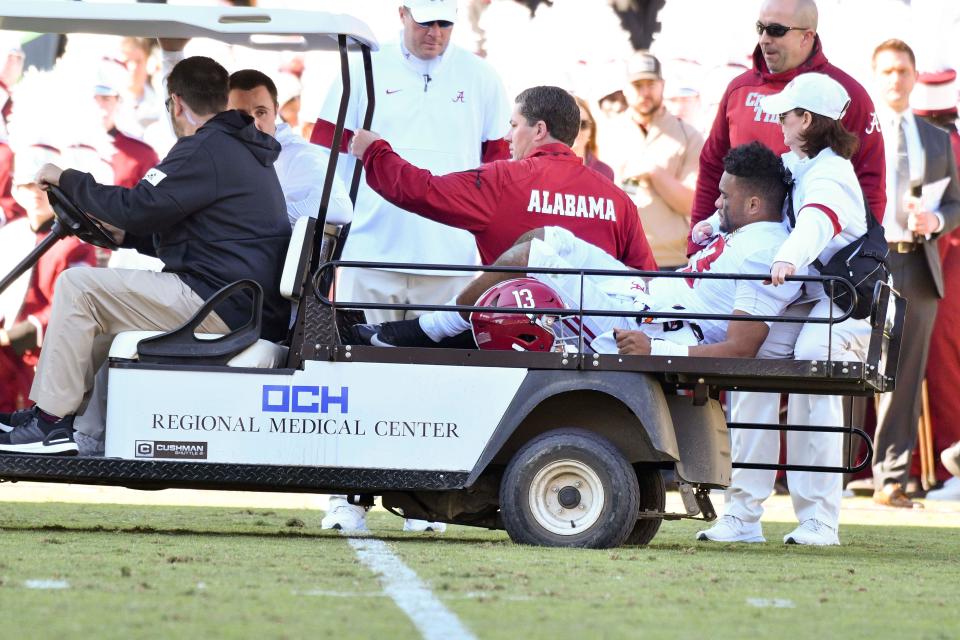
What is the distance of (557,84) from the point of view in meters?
12.1

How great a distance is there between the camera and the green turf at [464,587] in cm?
457

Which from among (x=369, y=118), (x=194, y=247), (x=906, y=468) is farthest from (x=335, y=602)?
(x=906, y=468)

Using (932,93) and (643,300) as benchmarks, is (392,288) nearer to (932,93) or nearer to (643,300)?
(643,300)

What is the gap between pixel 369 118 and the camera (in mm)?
7809

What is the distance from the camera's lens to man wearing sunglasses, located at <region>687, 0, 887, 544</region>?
Answer: 808 cm

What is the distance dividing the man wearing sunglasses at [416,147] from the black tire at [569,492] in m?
1.51

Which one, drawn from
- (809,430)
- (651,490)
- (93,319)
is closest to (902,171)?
(809,430)

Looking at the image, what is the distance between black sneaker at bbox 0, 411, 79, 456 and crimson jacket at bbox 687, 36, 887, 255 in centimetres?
280

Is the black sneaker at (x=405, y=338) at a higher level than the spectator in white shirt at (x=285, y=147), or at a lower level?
lower

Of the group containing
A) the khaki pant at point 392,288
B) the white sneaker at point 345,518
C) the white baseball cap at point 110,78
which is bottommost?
the white sneaker at point 345,518

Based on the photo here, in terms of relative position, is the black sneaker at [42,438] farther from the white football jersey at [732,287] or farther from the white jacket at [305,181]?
the white football jersey at [732,287]

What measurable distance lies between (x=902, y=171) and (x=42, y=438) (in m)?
6.73

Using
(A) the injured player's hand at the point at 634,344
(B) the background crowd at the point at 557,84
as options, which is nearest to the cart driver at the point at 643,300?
(A) the injured player's hand at the point at 634,344

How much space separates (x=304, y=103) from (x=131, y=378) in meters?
5.43
